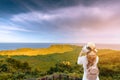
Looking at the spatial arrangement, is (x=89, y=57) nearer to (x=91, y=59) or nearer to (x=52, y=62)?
(x=91, y=59)

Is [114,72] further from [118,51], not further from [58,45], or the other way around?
[58,45]

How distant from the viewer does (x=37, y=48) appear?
1219cm

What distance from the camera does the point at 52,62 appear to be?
1090cm

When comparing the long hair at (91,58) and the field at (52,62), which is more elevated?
the long hair at (91,58)

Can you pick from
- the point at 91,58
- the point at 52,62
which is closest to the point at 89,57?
the point at 91,58

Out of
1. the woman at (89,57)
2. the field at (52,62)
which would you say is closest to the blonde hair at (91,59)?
the woman at (89,57)

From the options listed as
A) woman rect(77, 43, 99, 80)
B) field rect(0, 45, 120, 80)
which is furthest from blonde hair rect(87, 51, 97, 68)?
field rect(0, 45, 120, 80)

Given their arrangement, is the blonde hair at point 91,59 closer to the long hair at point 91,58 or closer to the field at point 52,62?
the long hair at point 91,58

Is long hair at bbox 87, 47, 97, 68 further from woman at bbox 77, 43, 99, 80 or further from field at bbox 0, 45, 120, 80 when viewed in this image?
field at bbox 0, 45, 120, 80

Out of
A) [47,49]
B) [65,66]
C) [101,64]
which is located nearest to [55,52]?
[47,49]

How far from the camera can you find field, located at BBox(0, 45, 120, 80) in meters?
9.37

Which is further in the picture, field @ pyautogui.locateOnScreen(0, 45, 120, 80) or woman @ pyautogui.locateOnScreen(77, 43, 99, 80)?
field @ pyautogui.locateOnScreen(0, 45, 120, 80)

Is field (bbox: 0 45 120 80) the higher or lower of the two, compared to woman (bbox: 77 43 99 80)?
lower

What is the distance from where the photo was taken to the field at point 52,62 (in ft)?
30.7
